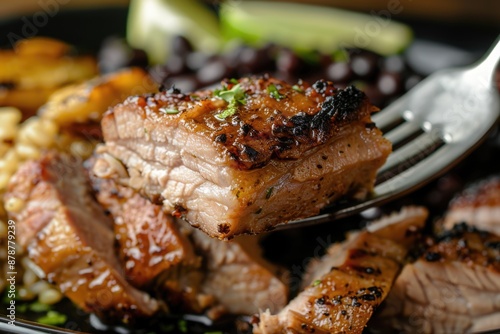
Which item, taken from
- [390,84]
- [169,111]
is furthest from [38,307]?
[390,84]

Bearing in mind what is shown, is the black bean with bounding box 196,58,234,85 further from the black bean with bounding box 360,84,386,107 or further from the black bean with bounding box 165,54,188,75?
the black bean with bounding box 360,84,386,107

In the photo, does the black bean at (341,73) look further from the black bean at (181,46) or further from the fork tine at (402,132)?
the fork tine at (402,132)

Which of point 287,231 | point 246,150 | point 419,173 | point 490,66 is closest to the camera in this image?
point 246,150

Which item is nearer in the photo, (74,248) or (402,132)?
(74,248)

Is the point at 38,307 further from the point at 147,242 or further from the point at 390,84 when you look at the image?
the point at 390,84

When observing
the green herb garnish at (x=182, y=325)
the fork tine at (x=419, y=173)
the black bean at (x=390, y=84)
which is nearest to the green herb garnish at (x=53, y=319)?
the green herb garnish at (x=182, y=325)

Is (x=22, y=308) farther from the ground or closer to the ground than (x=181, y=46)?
closer to the ground
